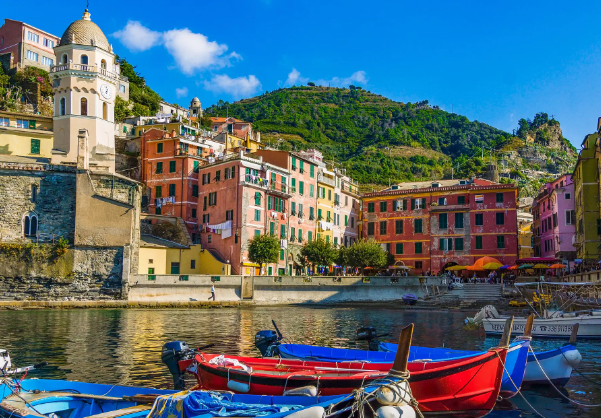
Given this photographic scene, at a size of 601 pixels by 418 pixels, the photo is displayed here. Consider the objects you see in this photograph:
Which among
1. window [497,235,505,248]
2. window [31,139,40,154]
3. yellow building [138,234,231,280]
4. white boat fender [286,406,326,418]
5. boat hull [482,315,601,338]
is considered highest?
window [31,139,40,154]

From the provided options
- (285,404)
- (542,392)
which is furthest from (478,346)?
(285,404)

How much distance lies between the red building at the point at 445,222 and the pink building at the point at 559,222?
422cm

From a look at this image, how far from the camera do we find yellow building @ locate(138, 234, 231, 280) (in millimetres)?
50438

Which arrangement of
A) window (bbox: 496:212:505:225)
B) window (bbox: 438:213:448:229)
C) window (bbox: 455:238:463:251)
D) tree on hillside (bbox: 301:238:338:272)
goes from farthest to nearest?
window (bbox: 438:213:448:229) → window (bbox: 455:238:463:251) → window (bbox: 496:212:505:225) → tree on hillside (bbox: 301:238:338:272)

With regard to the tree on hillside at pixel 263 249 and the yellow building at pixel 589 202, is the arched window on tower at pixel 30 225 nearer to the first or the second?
the tree on hillside at pixel 263 249

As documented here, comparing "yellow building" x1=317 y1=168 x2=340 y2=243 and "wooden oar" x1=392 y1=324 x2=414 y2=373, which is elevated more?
"yellow building" x1=317 y1=168 x2=340 y2=243

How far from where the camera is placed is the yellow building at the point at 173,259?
165 feet

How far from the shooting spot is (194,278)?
47.0 m

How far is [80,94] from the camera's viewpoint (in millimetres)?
55062

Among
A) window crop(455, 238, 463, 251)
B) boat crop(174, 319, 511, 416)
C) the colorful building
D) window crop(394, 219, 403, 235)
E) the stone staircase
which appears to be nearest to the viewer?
boat crop(174, 319, 511, 416)

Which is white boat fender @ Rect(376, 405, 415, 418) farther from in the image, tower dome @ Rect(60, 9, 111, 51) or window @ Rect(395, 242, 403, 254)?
window @ Rect(395, 242, 403, 254)

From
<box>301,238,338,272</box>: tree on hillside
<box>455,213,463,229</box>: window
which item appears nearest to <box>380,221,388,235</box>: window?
<box>455,213,463,229</box>: window

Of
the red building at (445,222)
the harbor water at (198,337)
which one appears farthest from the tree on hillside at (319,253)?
the harbor water at (198,337)

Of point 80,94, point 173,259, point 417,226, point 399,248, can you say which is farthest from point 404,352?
point 399,248
